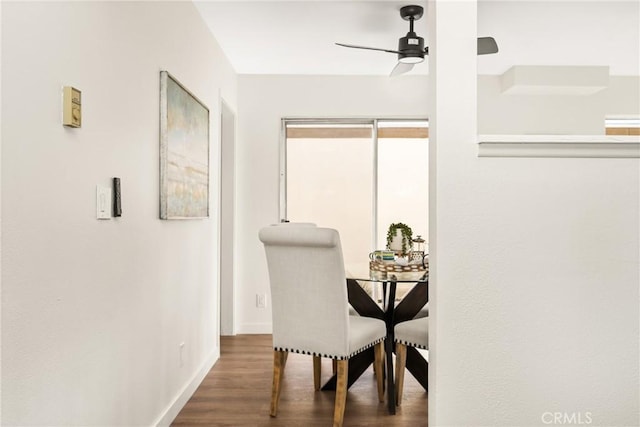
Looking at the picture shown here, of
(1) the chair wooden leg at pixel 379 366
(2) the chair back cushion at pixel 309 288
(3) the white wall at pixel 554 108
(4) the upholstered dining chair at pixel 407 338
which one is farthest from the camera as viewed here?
(3) the white wall at pixel 554 108

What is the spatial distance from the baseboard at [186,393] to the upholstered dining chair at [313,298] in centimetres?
63

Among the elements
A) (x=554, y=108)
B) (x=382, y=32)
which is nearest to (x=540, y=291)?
(x=382, y=32)

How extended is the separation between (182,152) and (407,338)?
1.67m

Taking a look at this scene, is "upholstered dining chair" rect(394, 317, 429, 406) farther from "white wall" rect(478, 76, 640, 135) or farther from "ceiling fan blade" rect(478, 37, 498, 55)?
"white wall" rect(478, 76, 640, 135)

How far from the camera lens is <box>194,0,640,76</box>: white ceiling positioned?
10.7 ft

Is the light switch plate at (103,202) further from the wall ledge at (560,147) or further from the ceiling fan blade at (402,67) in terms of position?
the ceiling fan blade at (402,67)

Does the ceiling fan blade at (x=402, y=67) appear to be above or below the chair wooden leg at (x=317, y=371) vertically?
above

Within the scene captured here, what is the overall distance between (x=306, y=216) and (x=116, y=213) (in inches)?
124

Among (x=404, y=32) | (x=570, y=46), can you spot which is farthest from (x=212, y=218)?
(x=570, y=46)

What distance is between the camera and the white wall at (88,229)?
4.44 ft

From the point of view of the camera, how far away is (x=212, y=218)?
3861 millimetres

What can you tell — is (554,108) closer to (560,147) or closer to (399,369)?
(399,369)

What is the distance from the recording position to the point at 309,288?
266cm

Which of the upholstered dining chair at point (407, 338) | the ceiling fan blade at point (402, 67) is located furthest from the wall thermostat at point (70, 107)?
the ceiling fan blade at point (402, 67)
